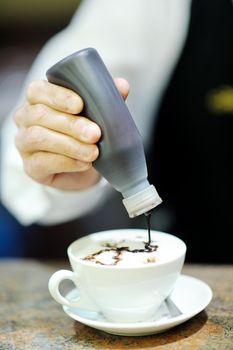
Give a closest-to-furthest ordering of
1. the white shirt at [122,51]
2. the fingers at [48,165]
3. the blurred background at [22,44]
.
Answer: the fingers at [48,165] → the white shirt at [122,51] → the blurred background at [22,44]

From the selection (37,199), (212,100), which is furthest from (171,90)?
(37,199)

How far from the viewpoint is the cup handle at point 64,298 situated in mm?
802

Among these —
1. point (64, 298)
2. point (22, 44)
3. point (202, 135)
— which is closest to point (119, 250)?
point (64, 298)

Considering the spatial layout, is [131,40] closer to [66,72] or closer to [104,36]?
[104,36]

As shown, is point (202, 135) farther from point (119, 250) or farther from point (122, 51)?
point (119, 250)

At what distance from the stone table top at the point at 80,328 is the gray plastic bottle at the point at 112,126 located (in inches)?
7.5

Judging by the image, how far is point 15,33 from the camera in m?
2.40

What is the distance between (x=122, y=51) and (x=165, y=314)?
0.97 meters

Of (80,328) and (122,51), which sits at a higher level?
(122,51)

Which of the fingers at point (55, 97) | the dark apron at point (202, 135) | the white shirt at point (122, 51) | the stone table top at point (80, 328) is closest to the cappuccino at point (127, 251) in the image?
the stone table top at point (80, 328)

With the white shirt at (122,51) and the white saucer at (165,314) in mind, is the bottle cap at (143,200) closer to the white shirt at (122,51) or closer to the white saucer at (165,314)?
the white saucer at (165,314)

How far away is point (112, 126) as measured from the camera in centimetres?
77

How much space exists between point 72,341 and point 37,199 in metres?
0.75

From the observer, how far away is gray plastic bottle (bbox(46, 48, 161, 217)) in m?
0.76
